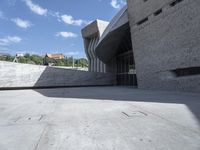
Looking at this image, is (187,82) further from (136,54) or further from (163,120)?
(163,120)

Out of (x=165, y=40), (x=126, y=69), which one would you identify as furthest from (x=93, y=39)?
(x=165, y=40)

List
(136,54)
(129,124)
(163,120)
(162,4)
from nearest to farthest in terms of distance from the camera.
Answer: (129,124) → (163,120) → (162,4) → (136,54)

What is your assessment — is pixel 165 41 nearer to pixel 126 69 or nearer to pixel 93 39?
pixel 126 69

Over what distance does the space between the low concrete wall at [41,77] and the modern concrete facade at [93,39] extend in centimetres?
621

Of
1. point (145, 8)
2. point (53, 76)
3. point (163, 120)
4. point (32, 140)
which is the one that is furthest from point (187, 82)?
point (53, 76)

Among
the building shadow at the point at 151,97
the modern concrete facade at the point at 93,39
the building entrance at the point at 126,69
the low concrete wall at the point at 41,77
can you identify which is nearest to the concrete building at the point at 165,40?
the building shadow at the point at 151,97

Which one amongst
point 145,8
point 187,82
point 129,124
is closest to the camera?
point 129,124

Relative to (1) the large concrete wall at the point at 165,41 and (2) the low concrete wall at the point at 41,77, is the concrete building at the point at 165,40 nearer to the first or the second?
(1) the large concrete wall at the point at 165,41

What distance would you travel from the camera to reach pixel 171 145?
11.7ft

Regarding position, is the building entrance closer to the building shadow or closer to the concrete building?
the concrete building

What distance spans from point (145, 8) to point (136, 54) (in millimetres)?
4806

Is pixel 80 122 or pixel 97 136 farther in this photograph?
pixel 80 122

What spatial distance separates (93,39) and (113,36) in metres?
14.9

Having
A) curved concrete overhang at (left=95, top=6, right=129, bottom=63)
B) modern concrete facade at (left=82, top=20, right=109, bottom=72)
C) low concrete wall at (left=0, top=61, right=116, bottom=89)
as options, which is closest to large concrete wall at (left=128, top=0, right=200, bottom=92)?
curved concrete overhang at (left=95, top=6, right=129, bottom=63)
